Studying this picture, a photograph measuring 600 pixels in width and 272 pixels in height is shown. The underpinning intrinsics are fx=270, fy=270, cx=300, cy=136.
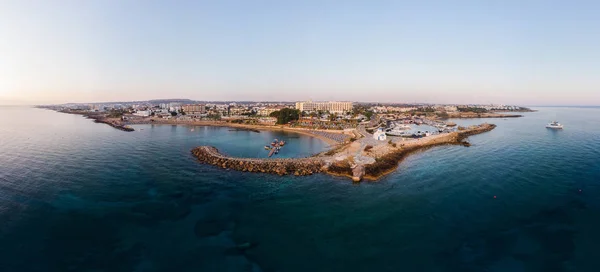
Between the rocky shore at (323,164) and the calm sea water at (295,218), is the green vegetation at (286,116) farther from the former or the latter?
the calm sea water at (295,218)

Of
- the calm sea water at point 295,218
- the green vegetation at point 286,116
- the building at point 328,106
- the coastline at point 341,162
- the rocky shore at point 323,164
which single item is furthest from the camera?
the building at point 328,106

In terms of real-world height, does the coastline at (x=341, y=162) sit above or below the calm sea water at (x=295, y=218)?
above

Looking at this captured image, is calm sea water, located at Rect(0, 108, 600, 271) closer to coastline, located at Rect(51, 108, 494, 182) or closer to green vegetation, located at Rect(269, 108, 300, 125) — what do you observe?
coastline, located at Rect(51, 108, 494, 182)

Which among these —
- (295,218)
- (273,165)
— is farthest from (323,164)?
(295,218)

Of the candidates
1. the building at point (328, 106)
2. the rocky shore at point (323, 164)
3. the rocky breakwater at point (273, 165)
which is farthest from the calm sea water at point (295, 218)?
the building at point (328, 106)

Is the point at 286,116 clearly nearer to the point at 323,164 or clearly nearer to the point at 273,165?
the point at 273,165

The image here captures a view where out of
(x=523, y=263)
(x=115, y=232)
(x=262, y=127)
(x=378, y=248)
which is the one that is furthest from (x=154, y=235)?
(x=262, y=127)

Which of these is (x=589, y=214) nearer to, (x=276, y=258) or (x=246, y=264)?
(x=276, y=258)

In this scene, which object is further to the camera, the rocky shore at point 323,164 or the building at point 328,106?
the building at point 328,106
